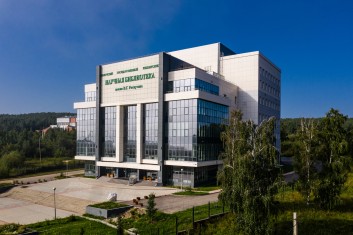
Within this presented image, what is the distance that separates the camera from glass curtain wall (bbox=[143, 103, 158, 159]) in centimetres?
5232

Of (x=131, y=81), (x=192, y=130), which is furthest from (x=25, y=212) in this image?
(x=131, y=81)

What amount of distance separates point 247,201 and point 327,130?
43.9 feet

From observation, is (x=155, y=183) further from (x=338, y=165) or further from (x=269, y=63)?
(x=269, y=63)

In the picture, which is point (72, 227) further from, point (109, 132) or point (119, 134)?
point (109, 132)

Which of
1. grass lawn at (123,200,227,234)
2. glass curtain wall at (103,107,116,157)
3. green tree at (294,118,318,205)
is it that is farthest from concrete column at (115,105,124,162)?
green tree at (294,118,318,205)

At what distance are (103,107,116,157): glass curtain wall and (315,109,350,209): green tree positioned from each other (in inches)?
1601

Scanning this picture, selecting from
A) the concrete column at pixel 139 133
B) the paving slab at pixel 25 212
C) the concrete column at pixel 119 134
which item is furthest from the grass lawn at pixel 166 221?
the concrete column at pixel 119 134

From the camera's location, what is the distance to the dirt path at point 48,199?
38406 millimetres

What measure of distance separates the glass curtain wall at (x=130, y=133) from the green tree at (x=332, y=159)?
36212 millimetres

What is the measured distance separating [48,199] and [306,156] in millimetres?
36792

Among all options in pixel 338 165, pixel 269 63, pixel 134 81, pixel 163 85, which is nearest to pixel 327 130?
pixel 338 165

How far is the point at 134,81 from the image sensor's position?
2170 inches

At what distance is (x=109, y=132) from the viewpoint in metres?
59.4

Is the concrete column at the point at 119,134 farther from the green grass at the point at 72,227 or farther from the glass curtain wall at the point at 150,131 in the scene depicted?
the green grass at the point at 72,227
